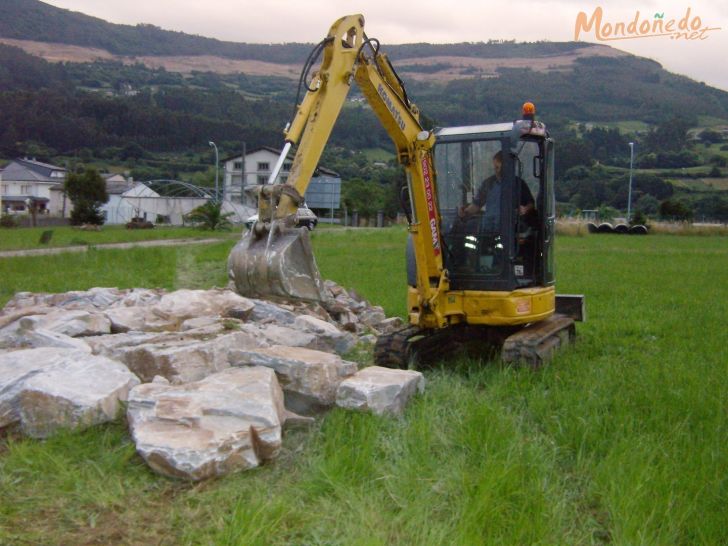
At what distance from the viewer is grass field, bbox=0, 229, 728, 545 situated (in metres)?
4.50

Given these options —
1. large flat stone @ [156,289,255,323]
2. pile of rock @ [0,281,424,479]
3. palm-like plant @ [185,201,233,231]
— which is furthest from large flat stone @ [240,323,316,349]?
palm-like plant @ [185,201,233,231]

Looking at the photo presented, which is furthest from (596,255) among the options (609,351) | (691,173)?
(691,173)

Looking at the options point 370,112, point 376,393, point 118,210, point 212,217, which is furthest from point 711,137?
point 376,393

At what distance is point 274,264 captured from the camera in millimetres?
7125

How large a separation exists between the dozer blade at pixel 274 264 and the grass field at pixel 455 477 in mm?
1473

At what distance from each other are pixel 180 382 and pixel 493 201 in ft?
12.4

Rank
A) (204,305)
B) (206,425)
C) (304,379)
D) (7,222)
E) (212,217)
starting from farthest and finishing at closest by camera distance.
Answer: (7,222), (212,217), (204,305), (304,379), (206,425)

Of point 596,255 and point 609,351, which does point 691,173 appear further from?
point 609,351

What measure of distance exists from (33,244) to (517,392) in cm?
2483

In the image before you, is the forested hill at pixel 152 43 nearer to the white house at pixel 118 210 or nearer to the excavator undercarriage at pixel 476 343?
the white house at pixel 118 210

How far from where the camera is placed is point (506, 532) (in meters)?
4.53

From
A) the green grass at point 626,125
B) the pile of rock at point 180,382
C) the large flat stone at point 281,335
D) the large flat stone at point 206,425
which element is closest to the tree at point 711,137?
the green grass at point 626,125

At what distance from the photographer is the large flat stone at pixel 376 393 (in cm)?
607

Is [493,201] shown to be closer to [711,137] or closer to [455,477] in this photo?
[455,477]
